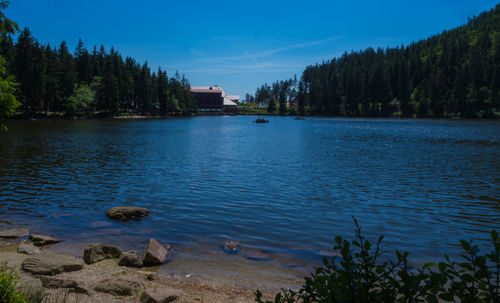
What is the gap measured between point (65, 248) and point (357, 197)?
1327 cm

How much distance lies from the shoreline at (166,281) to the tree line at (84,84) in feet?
217

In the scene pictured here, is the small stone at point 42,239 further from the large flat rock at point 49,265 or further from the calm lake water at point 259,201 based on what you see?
the large flat rock at point 49,265

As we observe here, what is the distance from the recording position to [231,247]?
429 inches

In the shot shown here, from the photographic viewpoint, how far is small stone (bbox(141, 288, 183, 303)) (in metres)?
6.94

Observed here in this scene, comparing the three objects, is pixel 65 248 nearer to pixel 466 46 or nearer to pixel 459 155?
pixel 459 155

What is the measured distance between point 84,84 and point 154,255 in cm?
12223

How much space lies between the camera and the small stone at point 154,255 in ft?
31.4

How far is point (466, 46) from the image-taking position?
154m

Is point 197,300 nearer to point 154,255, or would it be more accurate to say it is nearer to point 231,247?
point 154,255

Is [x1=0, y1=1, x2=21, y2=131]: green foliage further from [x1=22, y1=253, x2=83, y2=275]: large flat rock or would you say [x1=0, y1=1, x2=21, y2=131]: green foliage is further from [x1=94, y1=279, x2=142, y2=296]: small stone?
[x1=94, y1=279, x2=142, y2=296]: small stone

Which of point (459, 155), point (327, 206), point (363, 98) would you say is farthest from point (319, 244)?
point (363, 98)

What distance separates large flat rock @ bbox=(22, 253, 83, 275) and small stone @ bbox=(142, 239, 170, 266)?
169 centimetres

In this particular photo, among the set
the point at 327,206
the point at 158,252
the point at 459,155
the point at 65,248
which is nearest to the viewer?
the point at 158,252

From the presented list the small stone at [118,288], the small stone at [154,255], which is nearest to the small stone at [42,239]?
the small stone at [154,255]
